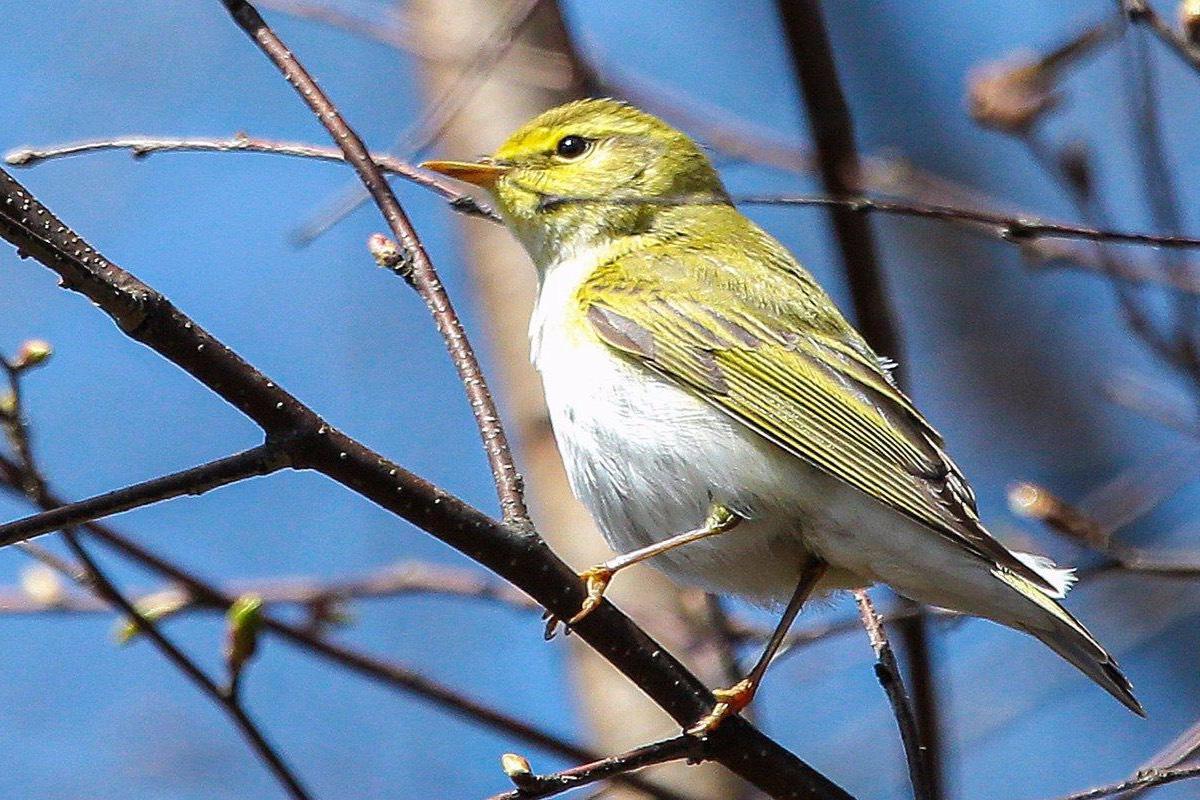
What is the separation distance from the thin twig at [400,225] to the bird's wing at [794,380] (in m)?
0.66

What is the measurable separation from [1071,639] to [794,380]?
0.73 metres

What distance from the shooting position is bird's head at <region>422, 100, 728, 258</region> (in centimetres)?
355

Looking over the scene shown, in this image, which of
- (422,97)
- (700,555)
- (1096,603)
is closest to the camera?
(700,555)

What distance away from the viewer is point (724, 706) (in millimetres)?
2377

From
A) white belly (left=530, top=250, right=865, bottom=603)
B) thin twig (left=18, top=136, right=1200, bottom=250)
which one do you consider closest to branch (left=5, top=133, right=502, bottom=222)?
thin twig (left=18, top=136, right=1200, bottom=250)

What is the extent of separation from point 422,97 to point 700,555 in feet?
9.22

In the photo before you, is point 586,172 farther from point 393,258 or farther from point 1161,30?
point 1161,30

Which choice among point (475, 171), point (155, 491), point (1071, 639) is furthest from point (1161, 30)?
point (155, 491)

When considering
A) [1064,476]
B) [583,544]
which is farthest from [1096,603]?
[583,544]

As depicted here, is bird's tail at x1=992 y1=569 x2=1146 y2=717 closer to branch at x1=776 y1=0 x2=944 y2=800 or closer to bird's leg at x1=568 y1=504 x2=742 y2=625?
bird's leg at x1=568 y1=504 x2=742 y2=625

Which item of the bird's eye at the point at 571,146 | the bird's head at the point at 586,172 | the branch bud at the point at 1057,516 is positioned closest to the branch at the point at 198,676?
the bird's head at the point at 586,172

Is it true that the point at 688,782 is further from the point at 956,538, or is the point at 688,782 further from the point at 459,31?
the point at 459,31

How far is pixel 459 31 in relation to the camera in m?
4.72

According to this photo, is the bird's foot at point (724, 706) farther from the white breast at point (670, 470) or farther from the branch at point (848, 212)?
the branch at point (848, 212)
